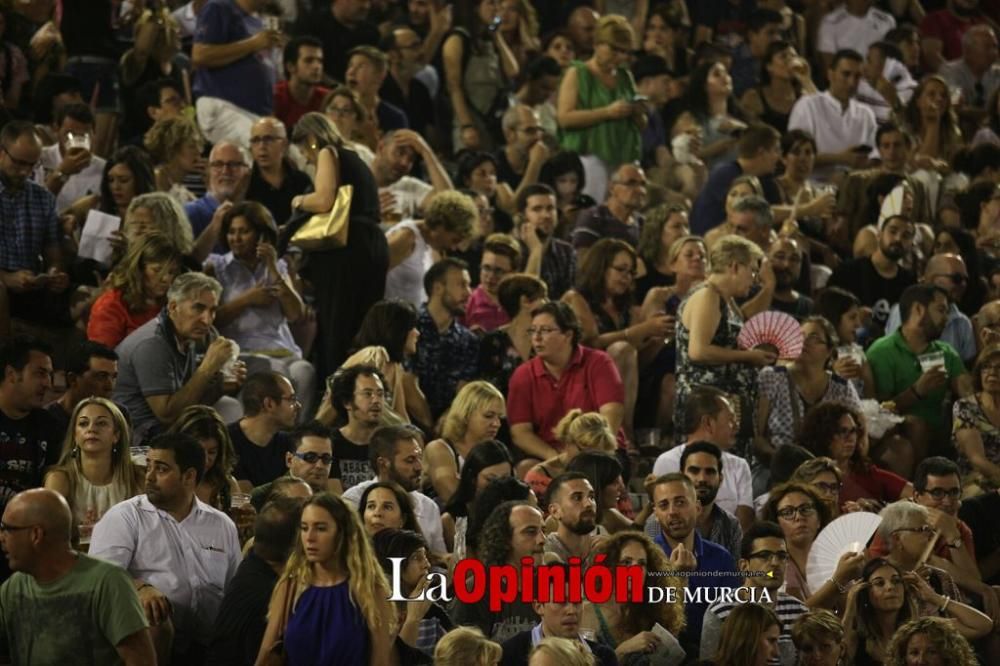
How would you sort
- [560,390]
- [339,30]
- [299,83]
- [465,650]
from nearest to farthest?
[465,650]
[560,390]
[299,83]
[339,30]

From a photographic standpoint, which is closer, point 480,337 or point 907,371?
point 480,337

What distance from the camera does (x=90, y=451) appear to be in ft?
29.7

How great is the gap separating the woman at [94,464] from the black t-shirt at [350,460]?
1.28 metres

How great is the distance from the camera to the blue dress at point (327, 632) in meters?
8.02

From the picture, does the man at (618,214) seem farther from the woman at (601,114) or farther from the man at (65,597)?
the man at (65,597)

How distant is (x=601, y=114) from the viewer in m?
14.9

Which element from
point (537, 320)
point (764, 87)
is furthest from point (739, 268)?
point (764, 87)

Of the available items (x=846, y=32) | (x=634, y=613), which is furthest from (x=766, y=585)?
(x=846, y=32)

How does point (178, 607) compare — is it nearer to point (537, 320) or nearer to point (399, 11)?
point (537, 320)

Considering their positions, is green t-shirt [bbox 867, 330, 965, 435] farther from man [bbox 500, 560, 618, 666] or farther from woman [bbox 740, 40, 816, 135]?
man [bbox 500, 560, 618, 666]

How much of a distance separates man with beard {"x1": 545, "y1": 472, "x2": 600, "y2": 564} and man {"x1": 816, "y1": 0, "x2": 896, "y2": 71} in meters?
9.77

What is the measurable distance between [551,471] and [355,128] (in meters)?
3.77

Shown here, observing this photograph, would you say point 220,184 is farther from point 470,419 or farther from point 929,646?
point 929,646

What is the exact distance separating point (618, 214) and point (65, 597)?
7.00 meters
